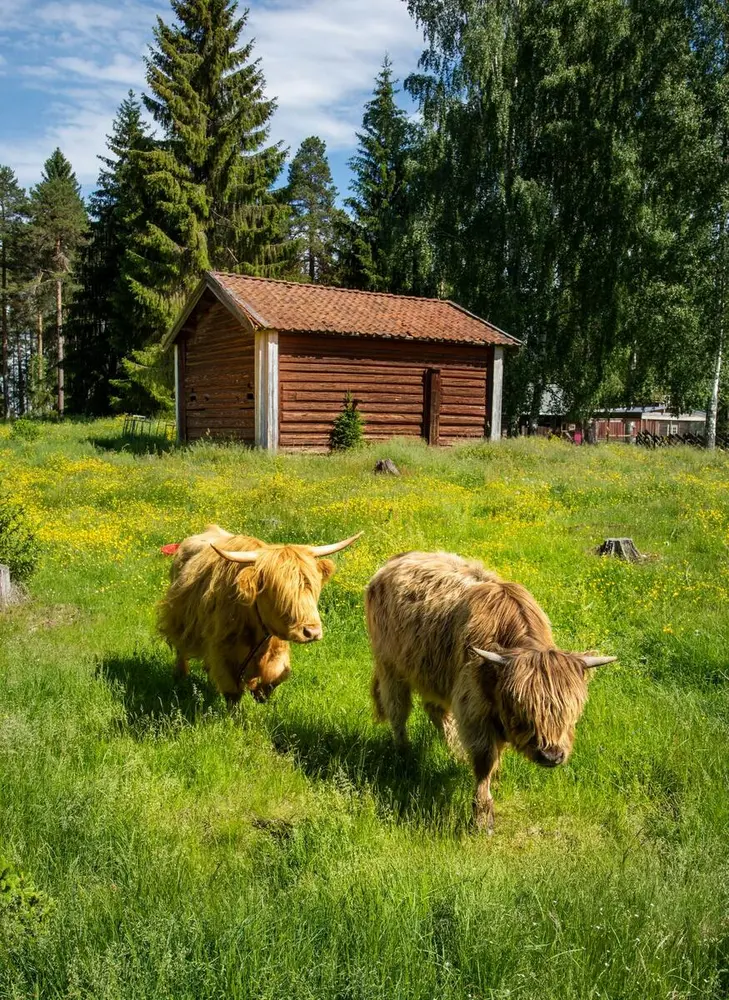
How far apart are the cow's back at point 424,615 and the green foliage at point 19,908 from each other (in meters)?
2.08

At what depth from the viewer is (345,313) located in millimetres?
21359

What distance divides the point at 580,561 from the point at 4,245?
48.5m

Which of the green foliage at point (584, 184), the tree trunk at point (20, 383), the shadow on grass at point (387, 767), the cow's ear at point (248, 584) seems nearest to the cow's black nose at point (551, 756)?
the shadow on grass at point (387, 767)

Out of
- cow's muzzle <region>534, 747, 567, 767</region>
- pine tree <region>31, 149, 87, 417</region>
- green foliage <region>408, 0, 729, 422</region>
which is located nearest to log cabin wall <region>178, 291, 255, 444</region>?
green foliage <region>408, 0, 729, 422</region>

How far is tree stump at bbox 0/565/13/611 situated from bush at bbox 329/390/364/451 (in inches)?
537

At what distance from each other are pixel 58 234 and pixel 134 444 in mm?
28365

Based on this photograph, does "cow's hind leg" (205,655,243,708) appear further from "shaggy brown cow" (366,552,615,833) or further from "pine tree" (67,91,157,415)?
"pine tree" (67,91,157,415)

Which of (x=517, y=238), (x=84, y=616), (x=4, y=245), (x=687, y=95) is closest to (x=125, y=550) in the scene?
(x=84, y=616)

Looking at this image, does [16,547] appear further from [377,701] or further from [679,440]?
A: [679,440]

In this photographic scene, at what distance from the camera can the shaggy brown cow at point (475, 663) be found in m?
3.12

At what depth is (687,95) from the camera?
23.8 meters

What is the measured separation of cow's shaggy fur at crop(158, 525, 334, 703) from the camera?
404cm

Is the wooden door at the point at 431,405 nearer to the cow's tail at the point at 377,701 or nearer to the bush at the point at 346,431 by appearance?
the bush at the point at 346,431

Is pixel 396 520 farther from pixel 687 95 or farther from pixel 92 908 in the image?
pixel 687 95
